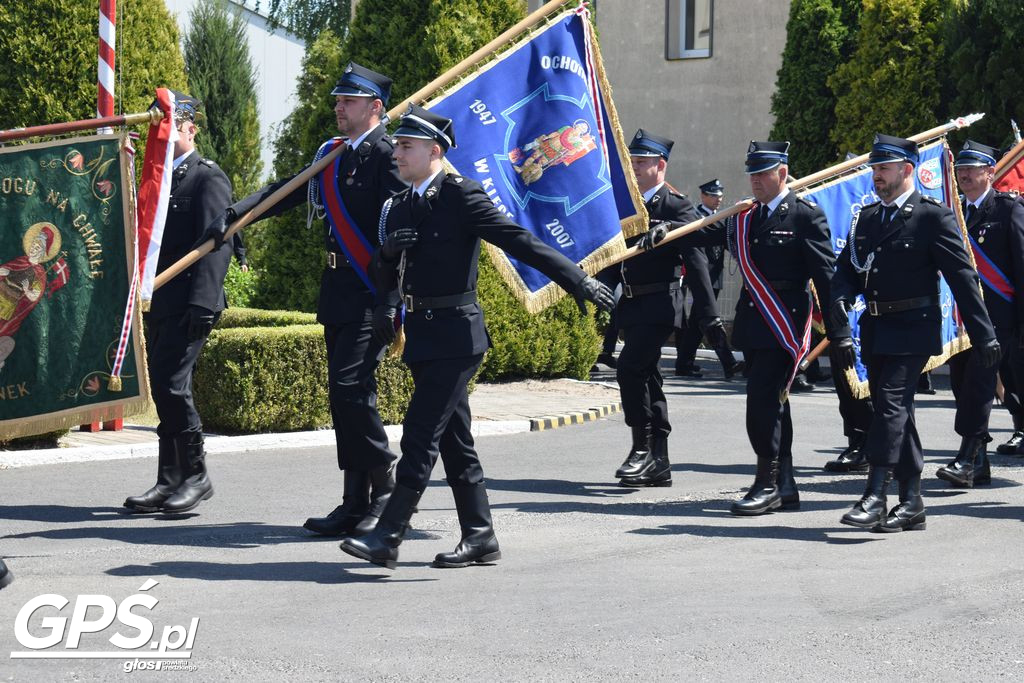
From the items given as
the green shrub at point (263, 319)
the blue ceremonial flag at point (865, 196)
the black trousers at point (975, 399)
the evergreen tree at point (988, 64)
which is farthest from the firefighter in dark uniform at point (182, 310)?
the evergreen tree at point (988, 64)

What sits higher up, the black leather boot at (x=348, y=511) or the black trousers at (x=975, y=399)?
the black trousers at (x=975, y=399)

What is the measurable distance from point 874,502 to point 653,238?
1.98m

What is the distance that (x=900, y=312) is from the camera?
8.02 meters

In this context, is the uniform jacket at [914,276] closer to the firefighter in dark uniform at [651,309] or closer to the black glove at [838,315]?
the black glove at [838,315]

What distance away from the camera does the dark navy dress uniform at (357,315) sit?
24.3 ft

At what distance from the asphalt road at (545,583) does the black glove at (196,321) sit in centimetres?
97

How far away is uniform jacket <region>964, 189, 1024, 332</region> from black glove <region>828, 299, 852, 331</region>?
222 cm

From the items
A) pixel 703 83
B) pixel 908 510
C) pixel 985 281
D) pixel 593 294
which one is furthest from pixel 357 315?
pixel 703 83

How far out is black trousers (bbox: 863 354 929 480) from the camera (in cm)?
790

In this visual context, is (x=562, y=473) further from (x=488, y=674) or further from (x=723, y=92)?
(x=723, y=92)

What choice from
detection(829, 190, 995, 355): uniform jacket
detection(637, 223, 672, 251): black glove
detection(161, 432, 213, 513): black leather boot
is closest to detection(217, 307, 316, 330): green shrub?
detection(161, 432, 213, 513): black leather boot

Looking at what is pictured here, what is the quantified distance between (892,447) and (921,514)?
17.0 inches

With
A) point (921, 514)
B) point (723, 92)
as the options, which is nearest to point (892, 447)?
point (921, 514)

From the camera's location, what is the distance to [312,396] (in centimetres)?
1138
